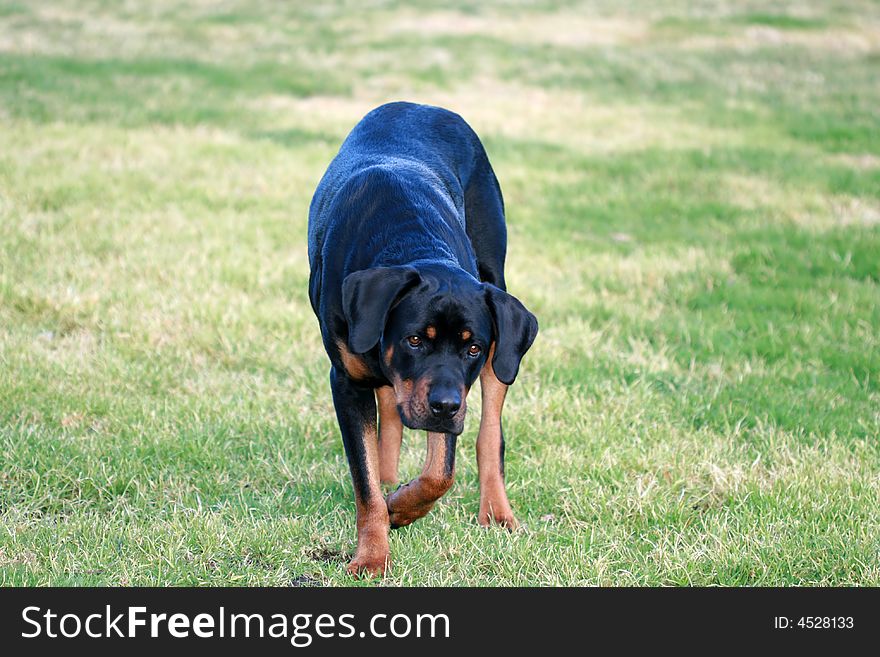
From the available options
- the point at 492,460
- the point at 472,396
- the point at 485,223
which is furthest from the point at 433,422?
the point at 472,396

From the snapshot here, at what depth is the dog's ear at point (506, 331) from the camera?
12.6 ft

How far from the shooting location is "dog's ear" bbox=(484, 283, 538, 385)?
384 cm

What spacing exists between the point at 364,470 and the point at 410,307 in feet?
2.40

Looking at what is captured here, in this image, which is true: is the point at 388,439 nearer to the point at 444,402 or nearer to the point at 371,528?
the point at 371,528

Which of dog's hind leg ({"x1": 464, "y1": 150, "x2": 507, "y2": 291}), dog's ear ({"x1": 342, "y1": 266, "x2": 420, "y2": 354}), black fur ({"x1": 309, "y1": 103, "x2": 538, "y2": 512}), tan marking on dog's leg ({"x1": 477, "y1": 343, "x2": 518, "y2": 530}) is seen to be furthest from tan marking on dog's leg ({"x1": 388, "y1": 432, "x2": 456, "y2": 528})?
dog's hind leg ({"x1": 464, "y1": 150, "x2": 507, "y2": 291})

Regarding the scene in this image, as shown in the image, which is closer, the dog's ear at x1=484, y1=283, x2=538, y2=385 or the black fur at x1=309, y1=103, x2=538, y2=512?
the black fur at x1=309, y1=103, x2=538, y2=512

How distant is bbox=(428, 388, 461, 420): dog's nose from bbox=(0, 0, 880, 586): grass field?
74 cm

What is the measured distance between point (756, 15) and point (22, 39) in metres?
16.4

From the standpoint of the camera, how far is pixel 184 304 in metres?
6.66

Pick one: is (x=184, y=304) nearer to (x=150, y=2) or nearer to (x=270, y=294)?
(x=270, y=294)

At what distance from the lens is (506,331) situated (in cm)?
386

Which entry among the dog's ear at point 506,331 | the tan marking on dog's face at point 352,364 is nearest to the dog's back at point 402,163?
the tan marking on dog's face at point 352,364

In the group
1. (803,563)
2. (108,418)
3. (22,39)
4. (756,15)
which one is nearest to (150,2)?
(22,39)

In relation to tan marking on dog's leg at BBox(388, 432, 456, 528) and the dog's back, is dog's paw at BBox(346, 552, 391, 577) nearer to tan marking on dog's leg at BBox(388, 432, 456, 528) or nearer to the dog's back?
tan marking on dog's leg at BBox(388, 432, 456, 528)
